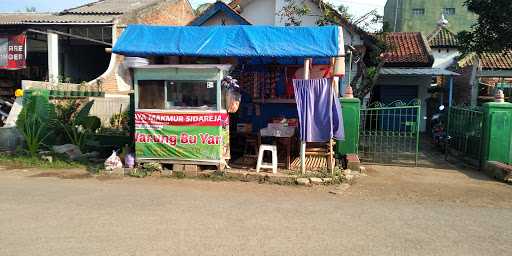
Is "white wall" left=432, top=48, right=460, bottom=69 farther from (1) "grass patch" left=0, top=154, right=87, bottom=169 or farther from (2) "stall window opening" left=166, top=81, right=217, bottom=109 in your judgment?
(1) "grass patch" left=0, top=154, right=87, bottom=169

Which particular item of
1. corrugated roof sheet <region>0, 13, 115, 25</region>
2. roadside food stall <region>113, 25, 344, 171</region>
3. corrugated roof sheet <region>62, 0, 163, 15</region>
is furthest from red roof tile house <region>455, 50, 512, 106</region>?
corrugated roof sheet <region>0, 13, 115, 25</region>

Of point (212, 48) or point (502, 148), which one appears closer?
point (212, 48)

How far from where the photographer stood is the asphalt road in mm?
5109

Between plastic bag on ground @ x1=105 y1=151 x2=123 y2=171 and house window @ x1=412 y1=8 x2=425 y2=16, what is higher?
house window @ x1=412 y1=8 x2=425 y2=16

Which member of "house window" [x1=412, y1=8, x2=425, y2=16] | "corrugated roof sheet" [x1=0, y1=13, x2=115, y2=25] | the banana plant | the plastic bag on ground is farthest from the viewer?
"house window" [x1=412, y1=8, x2=425, y2=16]

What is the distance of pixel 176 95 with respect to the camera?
9.71 m

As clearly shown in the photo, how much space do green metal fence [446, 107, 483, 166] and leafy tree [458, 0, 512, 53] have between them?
6.71ft

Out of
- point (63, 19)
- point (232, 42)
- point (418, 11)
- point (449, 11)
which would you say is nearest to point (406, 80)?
point (232, 42)

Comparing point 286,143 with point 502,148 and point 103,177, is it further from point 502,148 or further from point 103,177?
point 502,148

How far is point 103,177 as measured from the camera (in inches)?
367

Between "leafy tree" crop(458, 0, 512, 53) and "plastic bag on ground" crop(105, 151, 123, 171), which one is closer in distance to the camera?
"plastic bag on ground" crop(105, 151, 123, 171)

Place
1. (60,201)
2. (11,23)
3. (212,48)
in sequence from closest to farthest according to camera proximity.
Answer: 1. (60,201)
2. (212,48)
3. (11,23)

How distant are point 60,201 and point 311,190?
4.52 m

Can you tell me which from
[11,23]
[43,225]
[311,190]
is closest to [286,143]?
[311,190]
